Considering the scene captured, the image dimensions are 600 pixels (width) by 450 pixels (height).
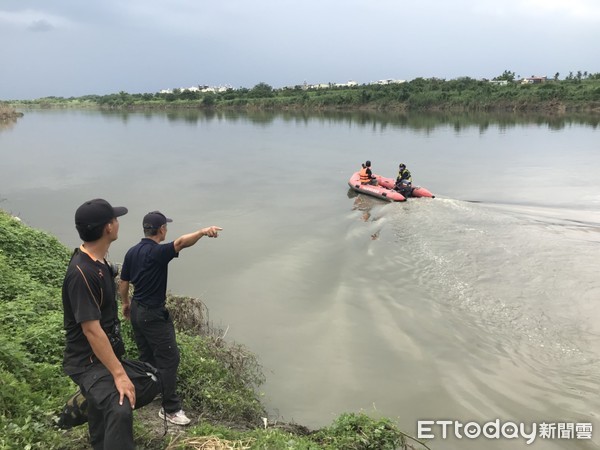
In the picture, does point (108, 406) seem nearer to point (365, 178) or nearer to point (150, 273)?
point (150, 273)

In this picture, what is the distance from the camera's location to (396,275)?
34.9 ft

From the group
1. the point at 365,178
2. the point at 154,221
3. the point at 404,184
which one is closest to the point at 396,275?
the point at 154,221

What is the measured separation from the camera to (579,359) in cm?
702

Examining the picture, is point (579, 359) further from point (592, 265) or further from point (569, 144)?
point (569, 144)

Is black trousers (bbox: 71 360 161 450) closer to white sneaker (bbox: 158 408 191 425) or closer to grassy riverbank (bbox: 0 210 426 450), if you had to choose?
grassy riverbank (bbox: 0 210 426 450)

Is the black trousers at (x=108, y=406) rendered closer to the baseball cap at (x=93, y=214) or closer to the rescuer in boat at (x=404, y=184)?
the baseball cap at (x=93, y=214)

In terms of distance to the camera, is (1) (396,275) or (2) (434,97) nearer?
(1) (396,275)

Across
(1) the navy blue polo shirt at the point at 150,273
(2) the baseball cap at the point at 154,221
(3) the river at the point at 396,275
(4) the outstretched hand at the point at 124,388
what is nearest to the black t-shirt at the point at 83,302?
(4) the outstretched hand at the point at 124,388

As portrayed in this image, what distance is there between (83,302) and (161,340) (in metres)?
1.63

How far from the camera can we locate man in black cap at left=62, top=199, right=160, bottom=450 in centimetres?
291

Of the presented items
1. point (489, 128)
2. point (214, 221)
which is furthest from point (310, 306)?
point (489, 128)

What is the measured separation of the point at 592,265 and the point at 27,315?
11548 mm

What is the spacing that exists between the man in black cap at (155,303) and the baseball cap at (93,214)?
3.69 feet

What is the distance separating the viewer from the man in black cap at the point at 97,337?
2906 millimetres
